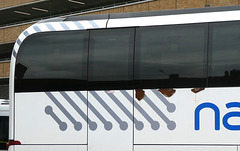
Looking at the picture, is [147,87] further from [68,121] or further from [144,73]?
[68,121]

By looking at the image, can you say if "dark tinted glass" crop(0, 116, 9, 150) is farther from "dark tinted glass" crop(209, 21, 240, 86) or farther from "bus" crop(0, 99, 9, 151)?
"dark tinted glass" crop(209, 21, 240, 86)

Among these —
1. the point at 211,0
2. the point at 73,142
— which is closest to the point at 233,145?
the point at 73,142

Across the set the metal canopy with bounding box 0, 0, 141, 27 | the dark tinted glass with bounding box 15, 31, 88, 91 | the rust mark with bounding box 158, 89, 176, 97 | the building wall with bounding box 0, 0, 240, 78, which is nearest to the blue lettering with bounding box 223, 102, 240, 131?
the rust mark with bounding box 158, 89, 176, 97

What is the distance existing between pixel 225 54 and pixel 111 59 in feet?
6.99

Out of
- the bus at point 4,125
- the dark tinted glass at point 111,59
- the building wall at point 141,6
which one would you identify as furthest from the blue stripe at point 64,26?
the building wall at point 141,6

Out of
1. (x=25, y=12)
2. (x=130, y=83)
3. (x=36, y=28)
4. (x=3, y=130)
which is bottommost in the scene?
(x=3, y=130)

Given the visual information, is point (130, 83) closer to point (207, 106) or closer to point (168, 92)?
point (168, 92)

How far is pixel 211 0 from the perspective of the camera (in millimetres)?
25094

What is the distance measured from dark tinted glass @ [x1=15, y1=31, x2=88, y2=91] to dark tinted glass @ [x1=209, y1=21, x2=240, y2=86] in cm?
247

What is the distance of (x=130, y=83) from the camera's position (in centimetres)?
950

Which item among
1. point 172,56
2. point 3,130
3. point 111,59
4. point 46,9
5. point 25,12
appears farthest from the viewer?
point 25,12

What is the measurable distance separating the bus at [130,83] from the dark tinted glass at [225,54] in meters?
0.02

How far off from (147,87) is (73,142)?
1.84m

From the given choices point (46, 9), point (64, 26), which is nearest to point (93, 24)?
point (64, 26)
